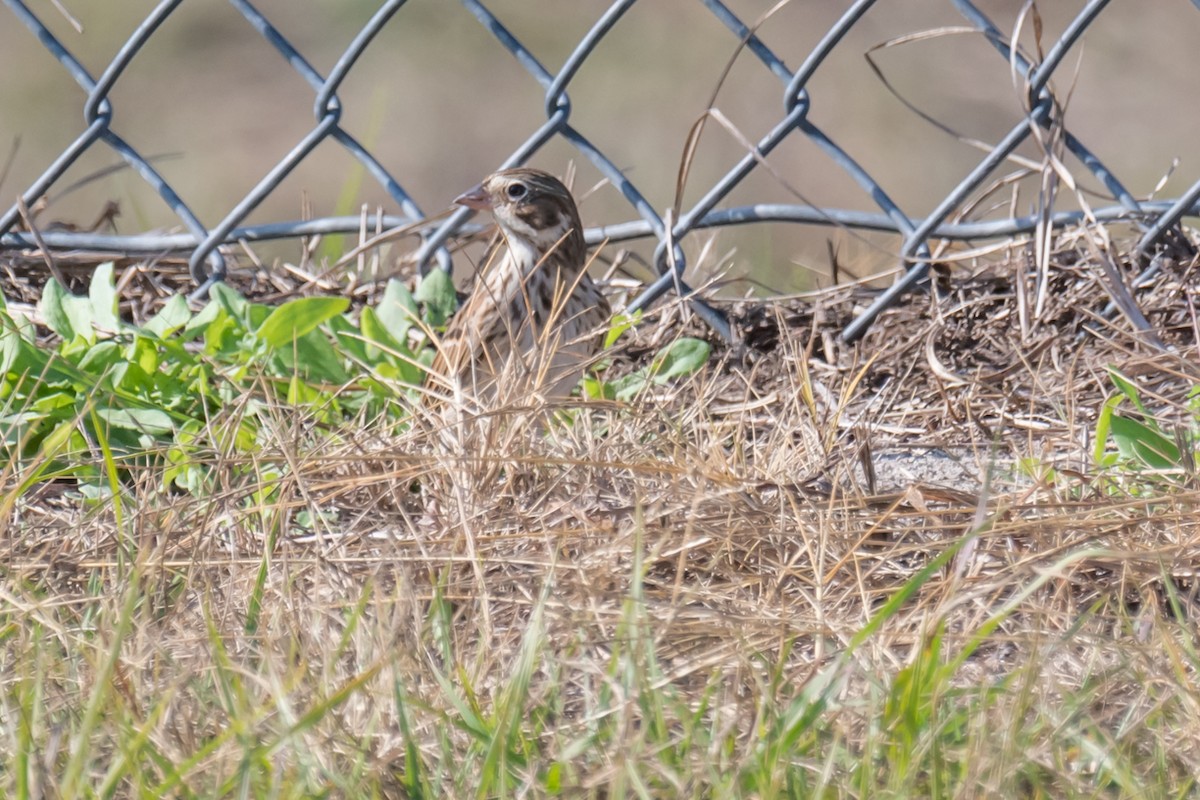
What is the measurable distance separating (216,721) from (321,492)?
0.74 m

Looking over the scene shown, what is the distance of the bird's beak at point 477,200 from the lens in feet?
11.2

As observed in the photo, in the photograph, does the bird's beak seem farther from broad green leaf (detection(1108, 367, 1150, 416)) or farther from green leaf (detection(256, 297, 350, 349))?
broad green leaf (detection(1108, 367, 1150, 416))

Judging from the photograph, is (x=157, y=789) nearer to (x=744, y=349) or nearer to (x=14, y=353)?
(x=14, y=353)

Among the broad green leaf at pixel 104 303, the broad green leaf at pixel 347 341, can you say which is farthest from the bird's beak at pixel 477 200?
the broad green leaf at pixel 104 303

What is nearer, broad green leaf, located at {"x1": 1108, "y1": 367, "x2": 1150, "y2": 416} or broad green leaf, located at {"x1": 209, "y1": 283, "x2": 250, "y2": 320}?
broad green leaf, located at {"x1": 1108, "y1": 367, "x2": 1150, "y2": 416}

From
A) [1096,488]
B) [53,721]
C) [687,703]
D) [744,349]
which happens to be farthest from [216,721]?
[744,349]

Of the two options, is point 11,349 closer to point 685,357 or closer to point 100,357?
point 100,357

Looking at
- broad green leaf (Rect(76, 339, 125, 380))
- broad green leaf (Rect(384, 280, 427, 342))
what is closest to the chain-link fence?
broad green leaf (Rect(384, 280, 427, 342))

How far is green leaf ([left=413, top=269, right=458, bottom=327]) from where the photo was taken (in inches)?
130

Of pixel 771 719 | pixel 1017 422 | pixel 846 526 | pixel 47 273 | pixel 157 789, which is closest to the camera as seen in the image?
pixel 157 789

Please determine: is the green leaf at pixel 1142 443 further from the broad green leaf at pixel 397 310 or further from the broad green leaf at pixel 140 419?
the broad green leaf at pixel 140 419

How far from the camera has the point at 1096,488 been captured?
7.03ft

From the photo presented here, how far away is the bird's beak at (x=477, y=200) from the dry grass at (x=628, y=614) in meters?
0.89

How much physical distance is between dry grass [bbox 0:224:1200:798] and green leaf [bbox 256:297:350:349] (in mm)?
341
